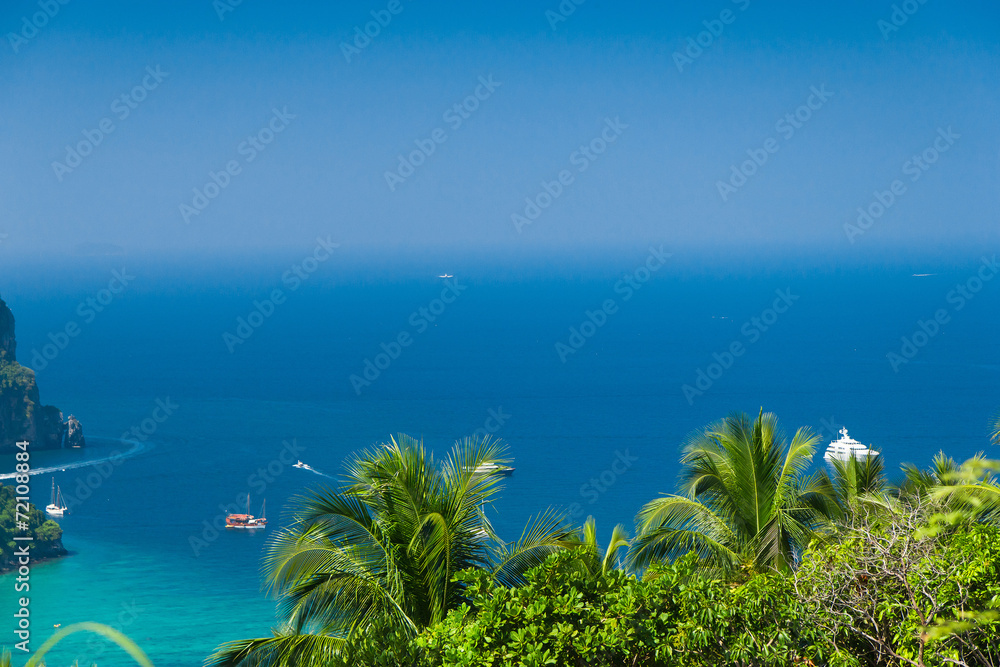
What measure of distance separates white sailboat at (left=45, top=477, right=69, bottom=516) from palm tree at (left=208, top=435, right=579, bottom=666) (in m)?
66.1

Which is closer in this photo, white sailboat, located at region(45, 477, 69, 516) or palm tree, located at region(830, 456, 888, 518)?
palm tree, located at region(830, 456, 888, 518)

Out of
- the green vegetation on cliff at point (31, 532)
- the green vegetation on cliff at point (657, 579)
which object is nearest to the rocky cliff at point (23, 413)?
the green vegetation on cliff at point (31, 532)

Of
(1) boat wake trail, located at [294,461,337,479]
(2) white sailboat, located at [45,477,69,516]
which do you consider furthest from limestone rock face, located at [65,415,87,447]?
(1) boat wake trail, located at [294,461,337,479]

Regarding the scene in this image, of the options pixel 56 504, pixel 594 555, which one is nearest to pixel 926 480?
pixel 594 555

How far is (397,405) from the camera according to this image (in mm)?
95125

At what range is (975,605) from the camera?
26.6ft

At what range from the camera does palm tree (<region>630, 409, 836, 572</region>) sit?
11.9 meters

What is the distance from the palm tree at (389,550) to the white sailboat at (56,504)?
2601 inches

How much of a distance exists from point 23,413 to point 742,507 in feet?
260

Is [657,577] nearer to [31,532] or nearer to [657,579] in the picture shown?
[657,579]

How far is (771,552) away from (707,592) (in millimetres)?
4090

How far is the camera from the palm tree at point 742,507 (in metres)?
11.9

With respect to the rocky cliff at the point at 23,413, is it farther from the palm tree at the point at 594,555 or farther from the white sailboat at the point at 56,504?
the palm tree at the point at 594,555

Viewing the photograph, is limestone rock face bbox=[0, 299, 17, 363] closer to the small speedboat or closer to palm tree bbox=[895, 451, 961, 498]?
the small speedboat
